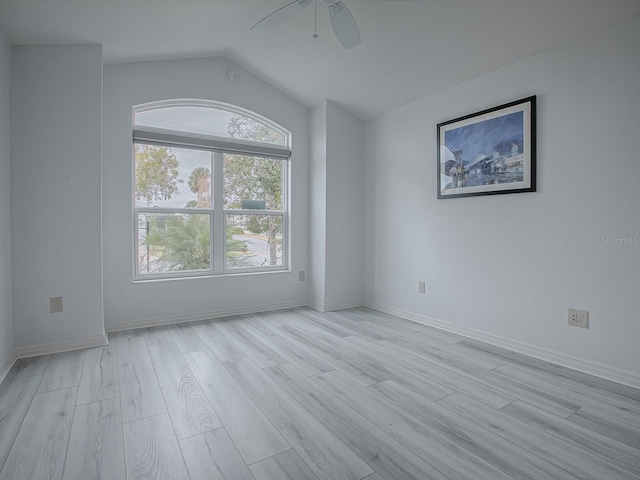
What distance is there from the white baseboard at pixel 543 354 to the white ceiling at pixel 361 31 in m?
2.23

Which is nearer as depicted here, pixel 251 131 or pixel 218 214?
pixel 218 214

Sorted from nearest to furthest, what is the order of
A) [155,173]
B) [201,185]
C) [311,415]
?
[311,415]
[155,173]
[201,185]

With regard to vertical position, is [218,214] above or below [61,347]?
above

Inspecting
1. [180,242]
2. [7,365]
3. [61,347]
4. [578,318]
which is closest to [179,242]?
[180,242]

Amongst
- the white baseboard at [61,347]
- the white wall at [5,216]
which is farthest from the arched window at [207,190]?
the white wall at [5,216]

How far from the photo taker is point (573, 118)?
8.05 feet

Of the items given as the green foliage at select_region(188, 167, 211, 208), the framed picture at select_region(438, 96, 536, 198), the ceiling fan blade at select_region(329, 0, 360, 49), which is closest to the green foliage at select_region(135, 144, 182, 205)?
the green foliage at select_region(188, 167, 211, 208)

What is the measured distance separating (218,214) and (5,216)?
1.76 metres

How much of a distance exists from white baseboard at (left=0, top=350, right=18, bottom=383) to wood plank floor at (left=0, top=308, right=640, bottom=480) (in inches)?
2.3

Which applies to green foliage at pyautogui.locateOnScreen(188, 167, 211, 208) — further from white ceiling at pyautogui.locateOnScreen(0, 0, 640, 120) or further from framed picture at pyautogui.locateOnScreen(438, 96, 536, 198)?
framed picture at pyautogui.locateOnScreen(438, 96, 536, 198)

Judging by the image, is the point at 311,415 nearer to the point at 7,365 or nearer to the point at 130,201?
the point at 7,365

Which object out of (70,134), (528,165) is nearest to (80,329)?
(70,134)

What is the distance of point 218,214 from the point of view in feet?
12.6

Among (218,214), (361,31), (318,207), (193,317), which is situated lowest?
(193,317)
